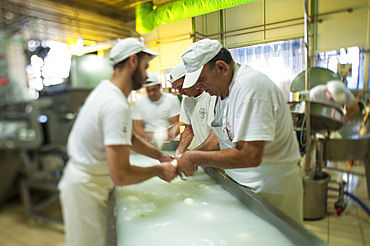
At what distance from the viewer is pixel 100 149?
1.81ft

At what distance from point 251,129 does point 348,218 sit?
568mm

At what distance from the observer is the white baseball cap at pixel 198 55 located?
91cm

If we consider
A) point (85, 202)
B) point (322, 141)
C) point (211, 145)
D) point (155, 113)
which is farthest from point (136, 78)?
point (211, 145)

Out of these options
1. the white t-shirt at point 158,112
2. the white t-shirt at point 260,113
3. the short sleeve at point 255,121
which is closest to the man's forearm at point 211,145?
the white t-shirt at point 158,112

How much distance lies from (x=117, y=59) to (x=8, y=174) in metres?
0.38

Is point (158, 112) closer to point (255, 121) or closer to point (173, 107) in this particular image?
point (173, 107)

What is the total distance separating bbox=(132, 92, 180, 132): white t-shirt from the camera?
0.93 metres

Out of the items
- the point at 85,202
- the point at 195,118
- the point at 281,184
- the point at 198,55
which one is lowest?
the point at 281,184

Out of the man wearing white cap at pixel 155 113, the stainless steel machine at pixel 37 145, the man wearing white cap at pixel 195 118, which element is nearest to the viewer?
the stainless steel machine at pixel 37 145

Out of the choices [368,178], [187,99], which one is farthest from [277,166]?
[187,99]

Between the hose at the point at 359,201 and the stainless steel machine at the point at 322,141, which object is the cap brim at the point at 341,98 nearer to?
the stainless steel machine at the point at 322,141

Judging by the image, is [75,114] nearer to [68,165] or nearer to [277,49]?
[68,165]

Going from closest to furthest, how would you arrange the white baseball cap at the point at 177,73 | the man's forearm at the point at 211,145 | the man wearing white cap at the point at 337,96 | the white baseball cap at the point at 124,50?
1. the white baseball cap at the point at 124,50
2. the man wearing white cap at the point at 337,96
3. the white baseball cap at the point at 177,73
4. the man's forearm at the point at 211,145

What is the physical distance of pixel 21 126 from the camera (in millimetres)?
462
